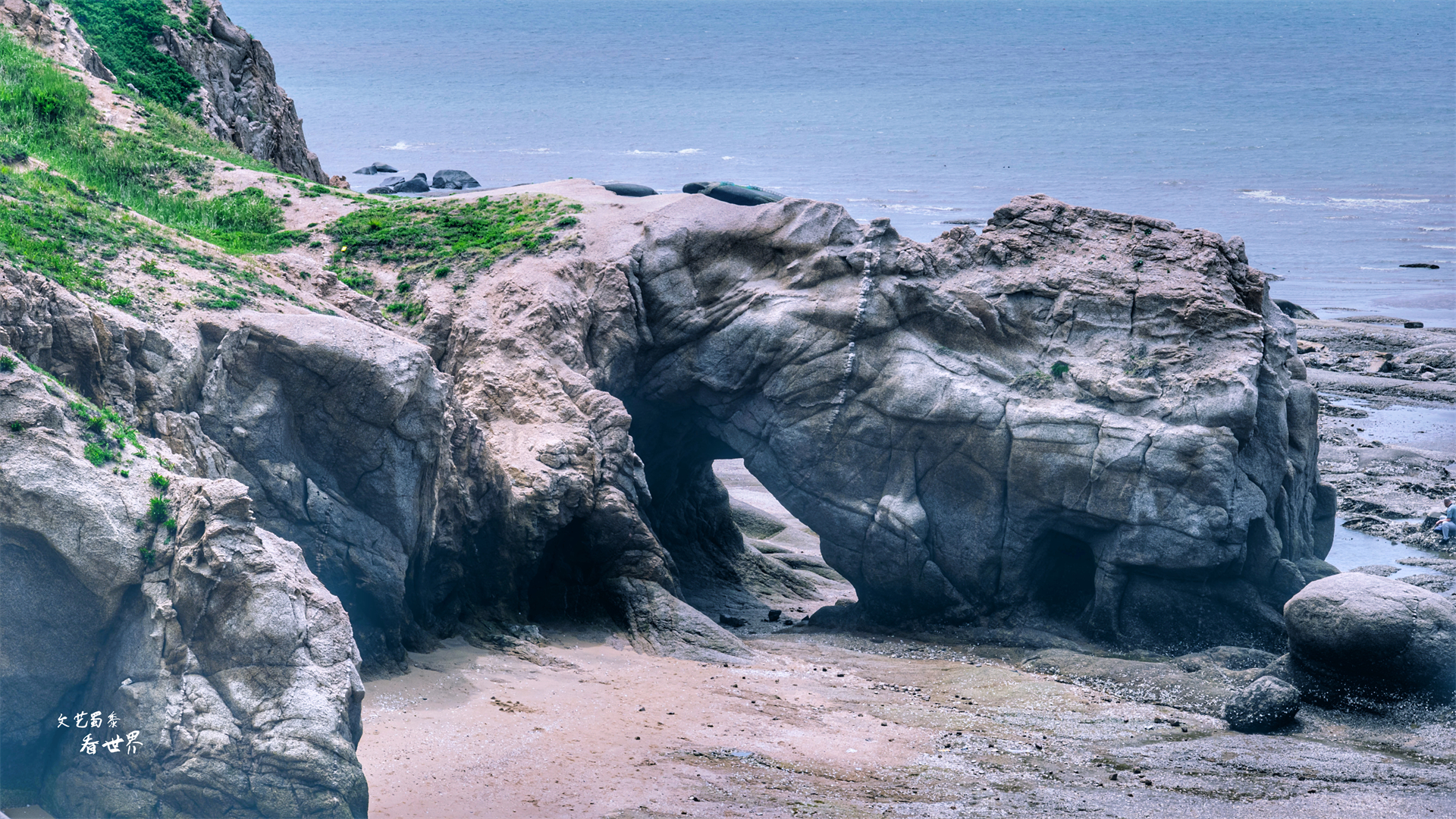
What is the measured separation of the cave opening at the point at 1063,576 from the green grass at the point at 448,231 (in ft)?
33.8

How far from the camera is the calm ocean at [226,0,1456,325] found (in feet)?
230

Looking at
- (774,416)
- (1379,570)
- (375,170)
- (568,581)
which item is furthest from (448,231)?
(375,170)

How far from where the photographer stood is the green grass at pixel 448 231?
2403cm

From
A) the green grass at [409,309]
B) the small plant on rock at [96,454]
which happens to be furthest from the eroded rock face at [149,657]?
the green grass at [409,309]

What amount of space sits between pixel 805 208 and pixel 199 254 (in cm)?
1006

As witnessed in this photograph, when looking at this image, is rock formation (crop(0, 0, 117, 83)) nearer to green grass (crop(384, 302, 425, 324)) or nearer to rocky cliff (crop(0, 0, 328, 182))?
rocky cliff (crop(0, 0, 328, 182))

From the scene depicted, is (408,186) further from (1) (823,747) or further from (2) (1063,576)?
(1) (823,747)

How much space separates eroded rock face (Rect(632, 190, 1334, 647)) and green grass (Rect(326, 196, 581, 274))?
93.5 inches

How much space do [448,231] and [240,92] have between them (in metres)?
13.8

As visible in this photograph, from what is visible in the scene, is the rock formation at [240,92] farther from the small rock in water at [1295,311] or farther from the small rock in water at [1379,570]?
the small rock in water at [1295,311]

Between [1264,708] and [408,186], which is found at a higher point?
[408,186]

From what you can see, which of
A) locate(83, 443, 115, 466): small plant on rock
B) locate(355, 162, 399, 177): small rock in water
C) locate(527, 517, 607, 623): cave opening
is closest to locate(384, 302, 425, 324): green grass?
locate(527, 517, 607, 623): cave opening

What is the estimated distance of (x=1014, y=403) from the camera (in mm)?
21344

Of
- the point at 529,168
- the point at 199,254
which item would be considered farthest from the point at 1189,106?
the point at 199,254
